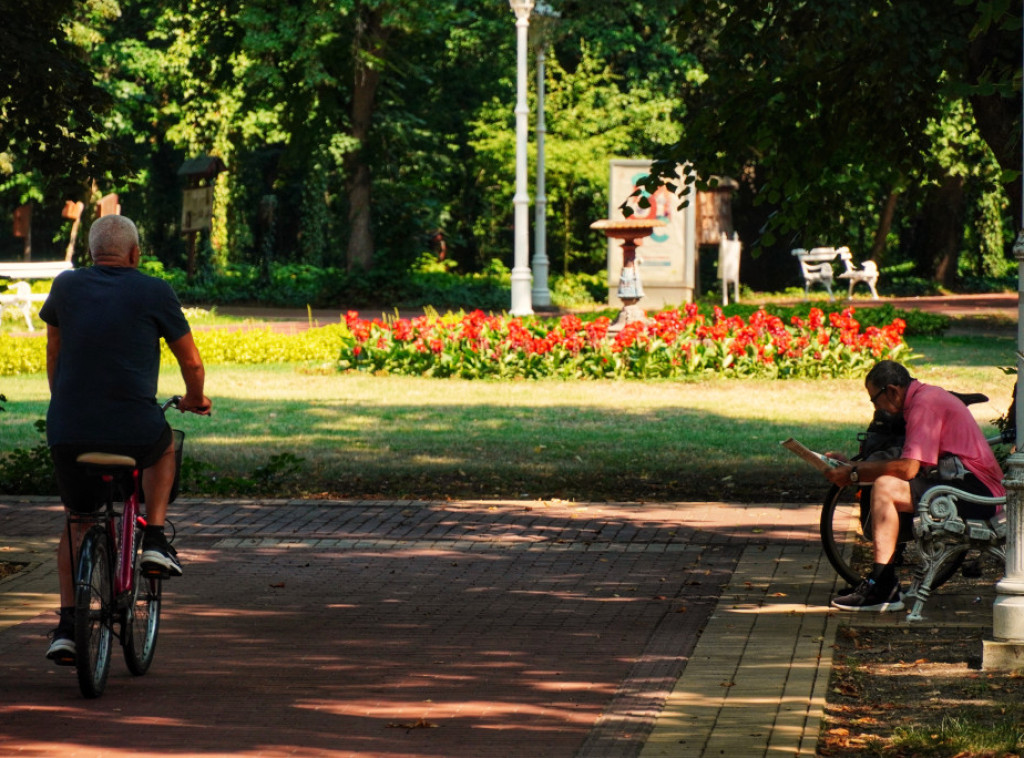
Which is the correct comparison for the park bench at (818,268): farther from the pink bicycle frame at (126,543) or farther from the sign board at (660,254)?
the pink bicycle frame at (126,543)

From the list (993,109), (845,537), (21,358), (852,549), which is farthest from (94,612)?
(21,358)

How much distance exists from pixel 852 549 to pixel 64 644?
4714 millimetres

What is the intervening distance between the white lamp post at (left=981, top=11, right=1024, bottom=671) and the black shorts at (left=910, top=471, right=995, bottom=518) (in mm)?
1008

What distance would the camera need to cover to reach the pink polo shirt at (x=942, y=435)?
750 cm

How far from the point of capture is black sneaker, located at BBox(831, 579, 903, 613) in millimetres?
7492

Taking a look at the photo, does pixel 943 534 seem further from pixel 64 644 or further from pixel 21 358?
pixel 21 358

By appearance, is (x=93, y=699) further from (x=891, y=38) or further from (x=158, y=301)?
(x=891, y=38)

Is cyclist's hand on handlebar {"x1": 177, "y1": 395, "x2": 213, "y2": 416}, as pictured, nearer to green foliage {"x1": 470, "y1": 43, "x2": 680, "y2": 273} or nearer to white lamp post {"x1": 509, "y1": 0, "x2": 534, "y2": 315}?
white lamp post {"x1": 509, "y1": 0, "x2": 534, "y2": 315}

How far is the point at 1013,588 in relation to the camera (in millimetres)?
6293

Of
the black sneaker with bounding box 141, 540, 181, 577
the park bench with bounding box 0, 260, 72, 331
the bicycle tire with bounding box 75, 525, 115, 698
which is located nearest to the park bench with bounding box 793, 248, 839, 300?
the park bench with bounding box 0, 260, 72, 331

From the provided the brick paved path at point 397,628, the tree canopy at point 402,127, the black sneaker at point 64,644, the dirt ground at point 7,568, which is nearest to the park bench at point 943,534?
the brick paved path at point 397,628

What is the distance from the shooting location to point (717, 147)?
1041cm

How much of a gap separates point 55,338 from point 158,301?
448 mm

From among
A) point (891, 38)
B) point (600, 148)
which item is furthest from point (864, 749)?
point (600, 148)
